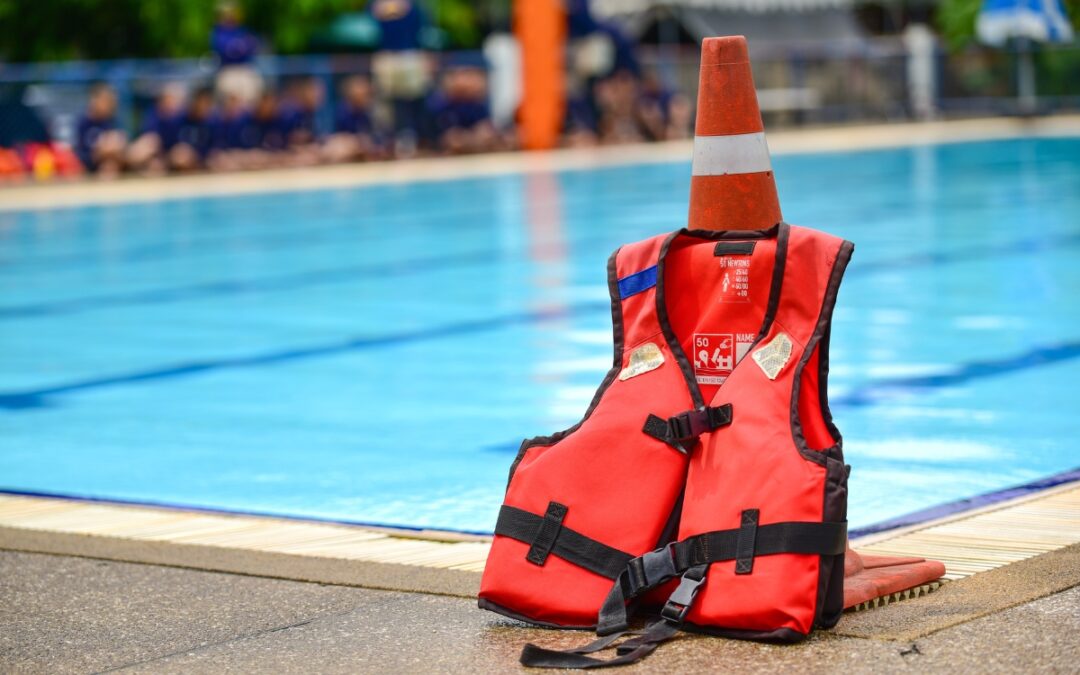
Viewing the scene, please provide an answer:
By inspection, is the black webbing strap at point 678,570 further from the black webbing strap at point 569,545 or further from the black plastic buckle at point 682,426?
the black plastic buckle at point 682,426

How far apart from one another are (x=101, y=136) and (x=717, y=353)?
20976 mm

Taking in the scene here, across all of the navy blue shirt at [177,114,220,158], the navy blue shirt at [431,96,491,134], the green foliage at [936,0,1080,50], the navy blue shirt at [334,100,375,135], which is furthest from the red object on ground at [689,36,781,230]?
the green foliage at [936,0,1080,50]

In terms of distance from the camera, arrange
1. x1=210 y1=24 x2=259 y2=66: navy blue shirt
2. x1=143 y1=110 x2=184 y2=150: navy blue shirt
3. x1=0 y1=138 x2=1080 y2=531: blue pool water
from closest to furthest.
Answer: x1=0 y1=138 x2=1080 y2=531: blue pool water, x1=143 y1=110 x2=184 y2=150: navy blue shirt, x1=210 y1=24 x2=259 y2=66: navy blue shirt

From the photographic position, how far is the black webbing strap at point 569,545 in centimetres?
389

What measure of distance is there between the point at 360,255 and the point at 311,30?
82.3 feet

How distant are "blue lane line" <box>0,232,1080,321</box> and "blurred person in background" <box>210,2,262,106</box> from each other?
40.7 feet

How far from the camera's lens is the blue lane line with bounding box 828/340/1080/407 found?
7012 millimetres

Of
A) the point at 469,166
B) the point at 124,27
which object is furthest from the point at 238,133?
the point at 124,27

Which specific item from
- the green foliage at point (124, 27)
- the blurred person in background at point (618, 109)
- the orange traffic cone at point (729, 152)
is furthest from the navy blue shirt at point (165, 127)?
the orange traffic cone at point (729, 152)

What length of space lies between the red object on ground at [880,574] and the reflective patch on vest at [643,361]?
0.61 m

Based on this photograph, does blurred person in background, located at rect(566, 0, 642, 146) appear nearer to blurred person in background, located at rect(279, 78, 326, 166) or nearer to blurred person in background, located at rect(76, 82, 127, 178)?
blurred person in background, located at rect(279, 78, 326, 166)

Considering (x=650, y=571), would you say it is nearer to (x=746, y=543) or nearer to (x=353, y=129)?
(x=746, y=543)

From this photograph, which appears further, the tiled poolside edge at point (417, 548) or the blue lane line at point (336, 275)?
the blue lane line at point (336, 275)

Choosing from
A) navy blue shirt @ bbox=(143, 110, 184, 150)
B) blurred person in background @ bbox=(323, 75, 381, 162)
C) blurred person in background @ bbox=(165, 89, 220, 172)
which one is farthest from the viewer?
blurred person in background @ bbox=(323, 75, 381, 162)
